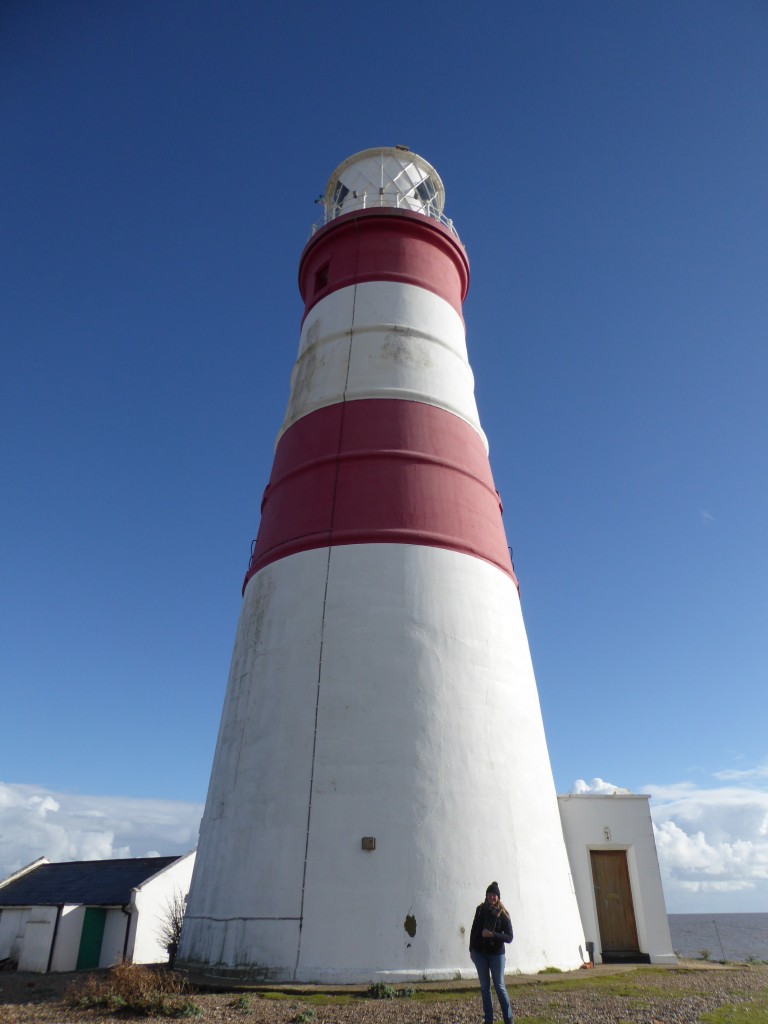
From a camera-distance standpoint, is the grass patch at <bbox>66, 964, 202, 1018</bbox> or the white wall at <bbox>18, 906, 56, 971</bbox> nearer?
the grass patch at <bbox>66, 964, 202, 1018</bbox>

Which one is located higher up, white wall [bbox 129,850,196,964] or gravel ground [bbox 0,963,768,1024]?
white wall [bbox 129,850,196,964]

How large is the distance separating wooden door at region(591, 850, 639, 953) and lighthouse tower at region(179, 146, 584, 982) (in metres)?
1.91

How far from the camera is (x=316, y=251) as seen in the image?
52.5 feet

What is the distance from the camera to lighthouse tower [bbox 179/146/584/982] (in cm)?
869

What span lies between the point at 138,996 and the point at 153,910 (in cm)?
1433

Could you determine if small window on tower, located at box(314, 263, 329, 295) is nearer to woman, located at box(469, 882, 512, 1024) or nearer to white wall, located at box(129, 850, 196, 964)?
woman, located at box(469, 882, 512, 1024)

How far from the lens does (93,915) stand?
747 inches

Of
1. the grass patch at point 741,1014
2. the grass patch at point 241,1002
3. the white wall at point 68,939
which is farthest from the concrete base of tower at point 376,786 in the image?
the white wall at point 68,939

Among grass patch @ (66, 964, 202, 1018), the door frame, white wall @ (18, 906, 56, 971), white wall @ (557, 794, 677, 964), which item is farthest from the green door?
the door frame

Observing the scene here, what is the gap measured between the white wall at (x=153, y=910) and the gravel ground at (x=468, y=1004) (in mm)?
11188

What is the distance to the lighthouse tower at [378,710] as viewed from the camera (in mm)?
8688

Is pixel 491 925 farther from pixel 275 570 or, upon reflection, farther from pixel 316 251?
pixel 316 251

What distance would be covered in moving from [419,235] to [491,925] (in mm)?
13115

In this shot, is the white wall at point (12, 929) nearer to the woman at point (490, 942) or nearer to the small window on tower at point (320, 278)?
the woman at point (490, 942)
